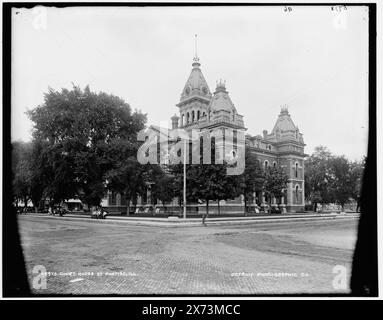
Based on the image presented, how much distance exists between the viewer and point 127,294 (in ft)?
23.3

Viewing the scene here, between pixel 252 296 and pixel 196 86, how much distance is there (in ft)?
183

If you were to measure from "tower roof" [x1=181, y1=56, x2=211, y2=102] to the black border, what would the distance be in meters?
52.5

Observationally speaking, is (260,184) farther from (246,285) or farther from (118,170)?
(246,285)

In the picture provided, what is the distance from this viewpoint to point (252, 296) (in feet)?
23.0

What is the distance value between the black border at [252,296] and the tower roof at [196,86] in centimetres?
5249

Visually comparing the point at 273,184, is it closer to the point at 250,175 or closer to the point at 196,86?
the point at 250,175

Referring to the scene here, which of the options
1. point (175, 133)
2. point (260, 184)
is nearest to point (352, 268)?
point (260, 184)

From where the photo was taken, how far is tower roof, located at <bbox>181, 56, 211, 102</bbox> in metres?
60.2

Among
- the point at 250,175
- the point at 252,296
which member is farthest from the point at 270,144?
the point at 252,296

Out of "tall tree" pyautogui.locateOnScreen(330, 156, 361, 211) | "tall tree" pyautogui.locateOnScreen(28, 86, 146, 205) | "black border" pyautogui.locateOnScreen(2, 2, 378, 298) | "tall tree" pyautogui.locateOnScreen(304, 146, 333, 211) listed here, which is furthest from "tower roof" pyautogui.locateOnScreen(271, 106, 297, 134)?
"black border" pyautogui.locateOnScreen(2, 2, 378, 298)

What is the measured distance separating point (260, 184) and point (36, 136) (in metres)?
26.5

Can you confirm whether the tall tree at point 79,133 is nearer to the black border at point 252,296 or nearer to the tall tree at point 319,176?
the black border at point 252,296

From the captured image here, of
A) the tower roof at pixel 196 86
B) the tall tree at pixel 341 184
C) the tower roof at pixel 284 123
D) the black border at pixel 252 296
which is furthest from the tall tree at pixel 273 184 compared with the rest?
the black border at pixel 252 296

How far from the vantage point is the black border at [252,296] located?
740 cm
